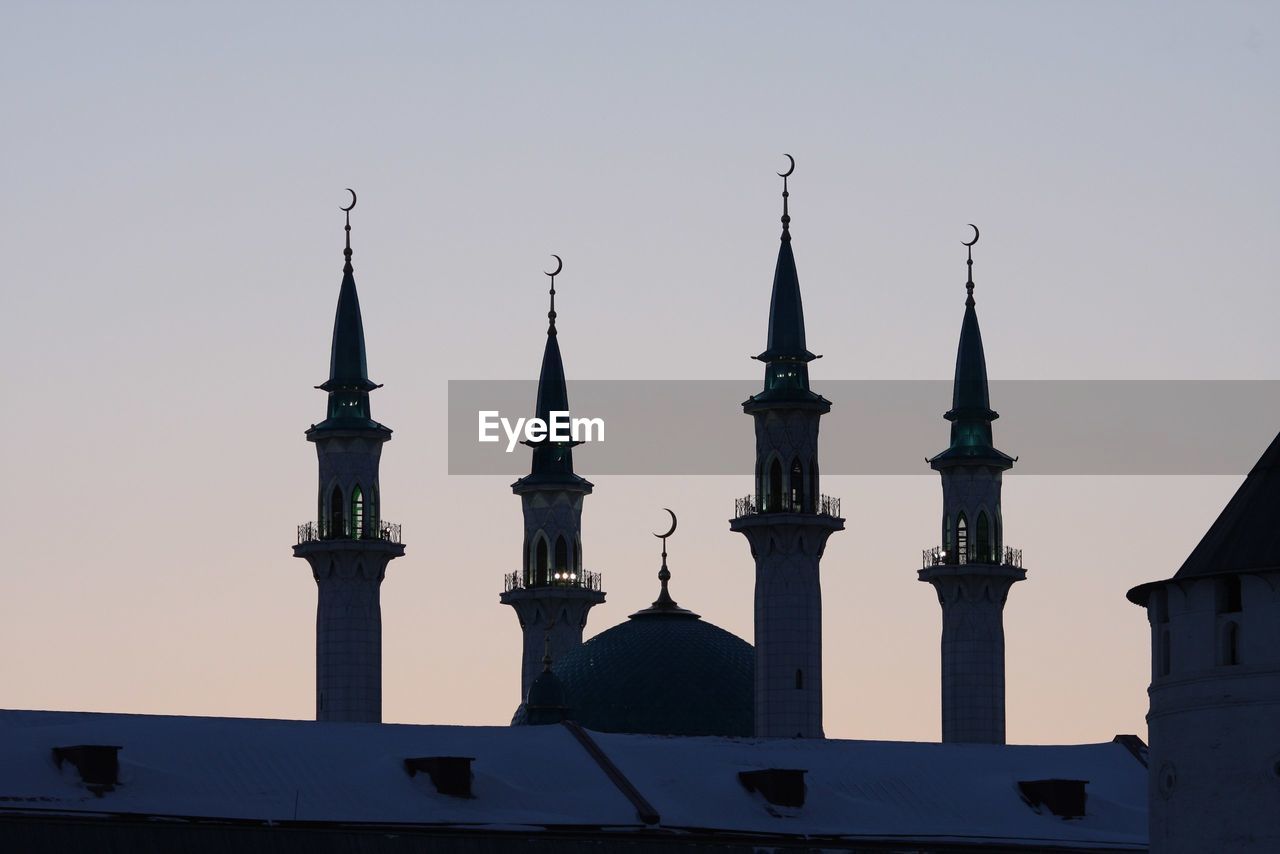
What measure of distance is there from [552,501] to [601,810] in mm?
40819

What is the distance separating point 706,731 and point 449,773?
31.1 meters

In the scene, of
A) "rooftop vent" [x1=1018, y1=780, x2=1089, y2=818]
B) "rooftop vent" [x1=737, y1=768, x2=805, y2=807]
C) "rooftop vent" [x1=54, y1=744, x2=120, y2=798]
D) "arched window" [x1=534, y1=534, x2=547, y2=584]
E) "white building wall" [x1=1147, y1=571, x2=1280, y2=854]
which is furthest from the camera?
"arched window" [x1=534, y1=534, x2=547, y2=584]

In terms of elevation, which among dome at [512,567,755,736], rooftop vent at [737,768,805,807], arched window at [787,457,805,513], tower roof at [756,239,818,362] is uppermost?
tower roof at [756,239,818,362]

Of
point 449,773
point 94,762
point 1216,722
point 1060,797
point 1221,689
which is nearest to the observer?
point 1221,689

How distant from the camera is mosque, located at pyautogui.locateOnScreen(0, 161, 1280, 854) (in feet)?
236

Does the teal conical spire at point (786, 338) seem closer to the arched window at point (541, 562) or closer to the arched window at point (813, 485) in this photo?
the arched window at point (813, 485)

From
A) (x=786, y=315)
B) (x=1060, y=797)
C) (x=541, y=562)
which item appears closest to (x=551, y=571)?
(x=541, y=562)

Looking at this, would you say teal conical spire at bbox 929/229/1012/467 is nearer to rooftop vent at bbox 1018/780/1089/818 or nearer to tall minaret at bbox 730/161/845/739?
tall minaret at bbox 730/161/845/739

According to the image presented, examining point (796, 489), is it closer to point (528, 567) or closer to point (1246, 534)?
point (528, 567)

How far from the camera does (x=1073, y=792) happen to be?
105m

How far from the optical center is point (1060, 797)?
105 metres

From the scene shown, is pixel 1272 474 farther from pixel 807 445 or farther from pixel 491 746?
pixel 807 445

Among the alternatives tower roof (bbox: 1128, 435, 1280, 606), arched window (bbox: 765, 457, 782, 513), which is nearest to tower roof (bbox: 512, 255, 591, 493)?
arched window (bbox: 765, 457, 782, 513)

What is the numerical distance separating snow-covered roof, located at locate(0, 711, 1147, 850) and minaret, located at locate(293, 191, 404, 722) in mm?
22505
